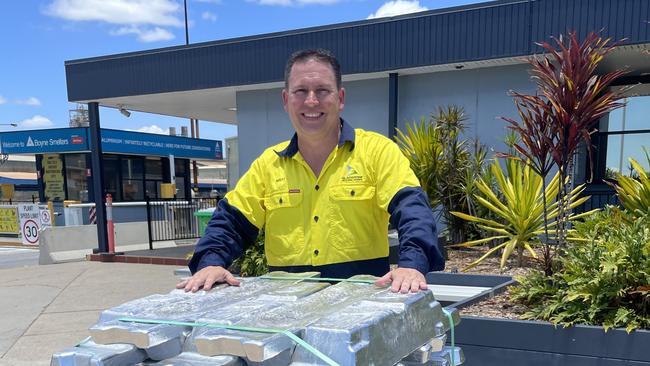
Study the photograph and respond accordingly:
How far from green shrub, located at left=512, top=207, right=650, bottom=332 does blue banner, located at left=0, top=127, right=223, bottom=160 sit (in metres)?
17.2

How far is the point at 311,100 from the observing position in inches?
66.3

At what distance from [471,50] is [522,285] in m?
4.75

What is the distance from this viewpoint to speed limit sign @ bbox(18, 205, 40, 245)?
44.2 feet

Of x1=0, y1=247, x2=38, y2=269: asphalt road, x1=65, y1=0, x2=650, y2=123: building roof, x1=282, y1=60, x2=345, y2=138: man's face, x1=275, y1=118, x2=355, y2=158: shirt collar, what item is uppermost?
x1=65, y1=0, x2=650, y2=123: building roof

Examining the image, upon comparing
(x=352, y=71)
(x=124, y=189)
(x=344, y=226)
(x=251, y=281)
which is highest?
(x=352, y=71)

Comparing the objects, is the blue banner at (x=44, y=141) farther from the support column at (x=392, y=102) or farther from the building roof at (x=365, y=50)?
the support column at (x=392, y=102)

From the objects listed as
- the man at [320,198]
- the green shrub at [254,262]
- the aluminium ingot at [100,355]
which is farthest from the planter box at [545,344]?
the green shrub at [254,262]

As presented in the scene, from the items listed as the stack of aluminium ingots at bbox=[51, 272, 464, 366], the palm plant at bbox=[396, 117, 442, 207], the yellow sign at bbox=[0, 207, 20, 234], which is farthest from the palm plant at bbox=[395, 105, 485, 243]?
the yellow sign at bbox=[0, 207, 20, 234]

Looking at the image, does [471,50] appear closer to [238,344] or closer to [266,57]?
[266,57]

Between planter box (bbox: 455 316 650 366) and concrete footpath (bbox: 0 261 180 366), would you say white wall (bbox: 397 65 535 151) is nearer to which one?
planter box (bbox: 455 316 650 366)

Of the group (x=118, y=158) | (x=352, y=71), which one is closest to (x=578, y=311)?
(x=352, y=71)

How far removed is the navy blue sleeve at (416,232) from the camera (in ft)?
4.78

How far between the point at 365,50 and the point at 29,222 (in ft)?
39.9

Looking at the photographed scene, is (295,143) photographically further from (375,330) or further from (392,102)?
(392,102)
